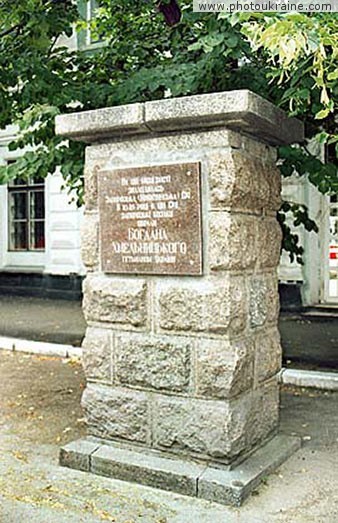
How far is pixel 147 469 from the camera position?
11.5 feet

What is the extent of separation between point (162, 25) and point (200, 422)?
4545 mm

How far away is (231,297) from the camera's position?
3406 millimetres

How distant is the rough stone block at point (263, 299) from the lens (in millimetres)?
3678

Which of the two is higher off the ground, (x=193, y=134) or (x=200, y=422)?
(x=193, y=134)

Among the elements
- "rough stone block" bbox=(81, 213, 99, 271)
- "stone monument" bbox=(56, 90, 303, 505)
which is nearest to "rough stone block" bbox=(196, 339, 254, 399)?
"stone monument" bbox=(56, 90, 303, 505)

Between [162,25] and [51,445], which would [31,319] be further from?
[51,445]

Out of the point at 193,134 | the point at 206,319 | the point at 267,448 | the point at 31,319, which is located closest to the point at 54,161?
the point at 193,134

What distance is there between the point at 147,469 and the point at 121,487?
0.17 meters

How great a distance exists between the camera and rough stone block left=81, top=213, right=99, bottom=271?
389 cm

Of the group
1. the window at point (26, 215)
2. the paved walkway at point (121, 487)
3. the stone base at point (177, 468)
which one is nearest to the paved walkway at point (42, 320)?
the window at point (26, 215)

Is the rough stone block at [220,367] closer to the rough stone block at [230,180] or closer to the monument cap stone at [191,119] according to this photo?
the rough stone block at [230,180]

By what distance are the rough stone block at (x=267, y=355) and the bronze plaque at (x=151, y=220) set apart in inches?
26.0
